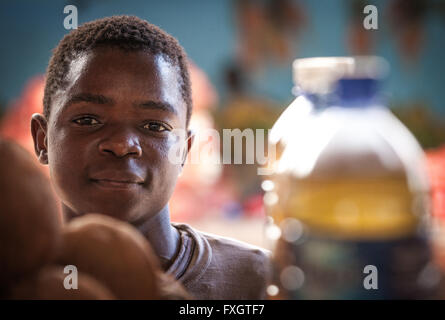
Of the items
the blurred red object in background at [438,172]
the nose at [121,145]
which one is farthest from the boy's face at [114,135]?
the blurred red object in background at [438,172]

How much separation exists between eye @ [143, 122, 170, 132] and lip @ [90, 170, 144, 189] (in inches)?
2.3

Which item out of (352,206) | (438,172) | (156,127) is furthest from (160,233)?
(438,172)

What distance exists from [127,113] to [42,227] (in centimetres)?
20

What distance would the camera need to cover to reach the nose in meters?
0.56

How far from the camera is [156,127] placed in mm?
605

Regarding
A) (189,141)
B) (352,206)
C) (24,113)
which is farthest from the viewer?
(24,113)

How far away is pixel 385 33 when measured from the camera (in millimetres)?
1140

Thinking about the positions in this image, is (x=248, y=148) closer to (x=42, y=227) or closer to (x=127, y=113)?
(x=127, y=113)

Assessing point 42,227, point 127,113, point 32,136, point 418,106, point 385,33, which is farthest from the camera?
point 385,33

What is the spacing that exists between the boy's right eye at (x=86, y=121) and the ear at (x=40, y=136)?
0.10 meters

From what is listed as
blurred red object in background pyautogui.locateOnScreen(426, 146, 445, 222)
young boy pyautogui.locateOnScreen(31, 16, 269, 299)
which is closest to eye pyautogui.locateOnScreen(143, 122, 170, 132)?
young boy pyautogui.locateOnScreen(31, 16, 269, 299)

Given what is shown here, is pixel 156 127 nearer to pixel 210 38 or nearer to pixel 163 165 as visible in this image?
pixel 163 165

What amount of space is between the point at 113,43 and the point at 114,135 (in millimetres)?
107
